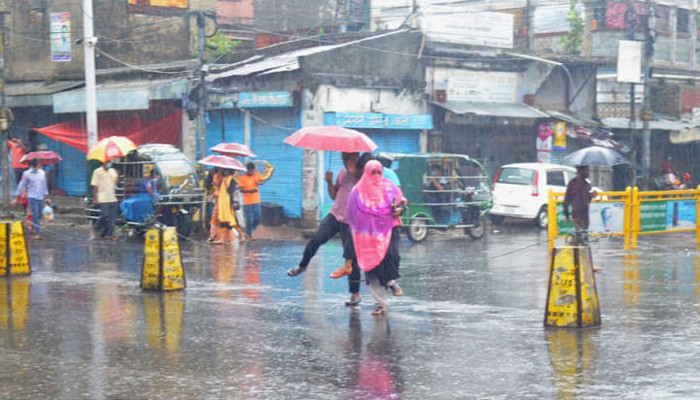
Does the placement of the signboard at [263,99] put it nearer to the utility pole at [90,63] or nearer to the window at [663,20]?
the utility pole at [90,63]

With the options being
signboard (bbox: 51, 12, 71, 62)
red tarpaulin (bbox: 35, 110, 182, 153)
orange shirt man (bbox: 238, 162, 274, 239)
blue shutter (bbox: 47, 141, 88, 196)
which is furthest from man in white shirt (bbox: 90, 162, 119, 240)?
blue shutter (bbox: 47, 141, 88, 196)

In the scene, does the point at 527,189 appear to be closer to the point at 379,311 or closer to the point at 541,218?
the point at 541,218

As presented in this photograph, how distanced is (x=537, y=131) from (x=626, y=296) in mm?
19734

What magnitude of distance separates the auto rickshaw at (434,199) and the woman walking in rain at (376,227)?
11.2 metres

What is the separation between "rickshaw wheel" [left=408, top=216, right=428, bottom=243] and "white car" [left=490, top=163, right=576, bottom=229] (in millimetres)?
4228

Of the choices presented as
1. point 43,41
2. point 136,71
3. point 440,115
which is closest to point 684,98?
point 440,115

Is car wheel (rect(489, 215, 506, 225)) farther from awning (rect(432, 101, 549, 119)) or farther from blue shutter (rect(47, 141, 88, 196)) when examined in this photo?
blue shutter (rect(47, 141, 88, 196))

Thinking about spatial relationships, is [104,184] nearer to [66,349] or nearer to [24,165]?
[24,165]

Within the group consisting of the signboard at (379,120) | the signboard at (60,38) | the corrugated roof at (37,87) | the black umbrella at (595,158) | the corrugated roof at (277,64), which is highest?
the signboard at (60,38)

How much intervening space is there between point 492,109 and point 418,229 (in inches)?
334

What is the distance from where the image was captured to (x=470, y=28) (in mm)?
30562

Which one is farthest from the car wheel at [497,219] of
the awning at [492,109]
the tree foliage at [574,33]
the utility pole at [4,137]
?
the utility pole at [4,137]

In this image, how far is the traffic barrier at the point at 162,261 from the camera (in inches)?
499

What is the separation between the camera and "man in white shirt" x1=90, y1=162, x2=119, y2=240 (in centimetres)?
2153
